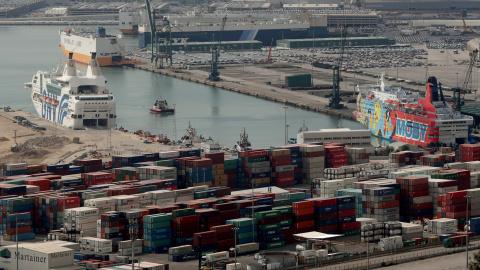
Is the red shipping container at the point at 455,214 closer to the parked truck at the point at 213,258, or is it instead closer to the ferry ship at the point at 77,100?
the parked truck at the point at 213,258

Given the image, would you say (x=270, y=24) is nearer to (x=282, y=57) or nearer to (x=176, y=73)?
(x=282, y=57)

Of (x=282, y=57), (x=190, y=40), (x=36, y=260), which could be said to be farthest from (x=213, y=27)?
(x=36, y=260)

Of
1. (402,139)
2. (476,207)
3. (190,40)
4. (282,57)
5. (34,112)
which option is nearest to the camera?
(476,207)

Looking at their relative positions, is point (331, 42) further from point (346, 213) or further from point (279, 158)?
point (346, 213)

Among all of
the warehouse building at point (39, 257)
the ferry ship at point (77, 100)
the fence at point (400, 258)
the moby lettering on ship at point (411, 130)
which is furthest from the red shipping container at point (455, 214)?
the ferry ship at point (77, 100)

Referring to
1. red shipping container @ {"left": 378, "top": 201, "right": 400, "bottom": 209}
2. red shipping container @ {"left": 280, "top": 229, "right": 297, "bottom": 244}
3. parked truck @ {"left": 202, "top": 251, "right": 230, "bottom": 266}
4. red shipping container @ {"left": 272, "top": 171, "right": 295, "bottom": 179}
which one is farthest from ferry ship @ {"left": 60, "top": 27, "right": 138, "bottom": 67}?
parked truck @ {"left": 202, "top": 251, "right": 230, "bottom": 266}

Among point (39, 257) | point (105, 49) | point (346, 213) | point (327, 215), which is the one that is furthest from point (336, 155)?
point (105, 49)
